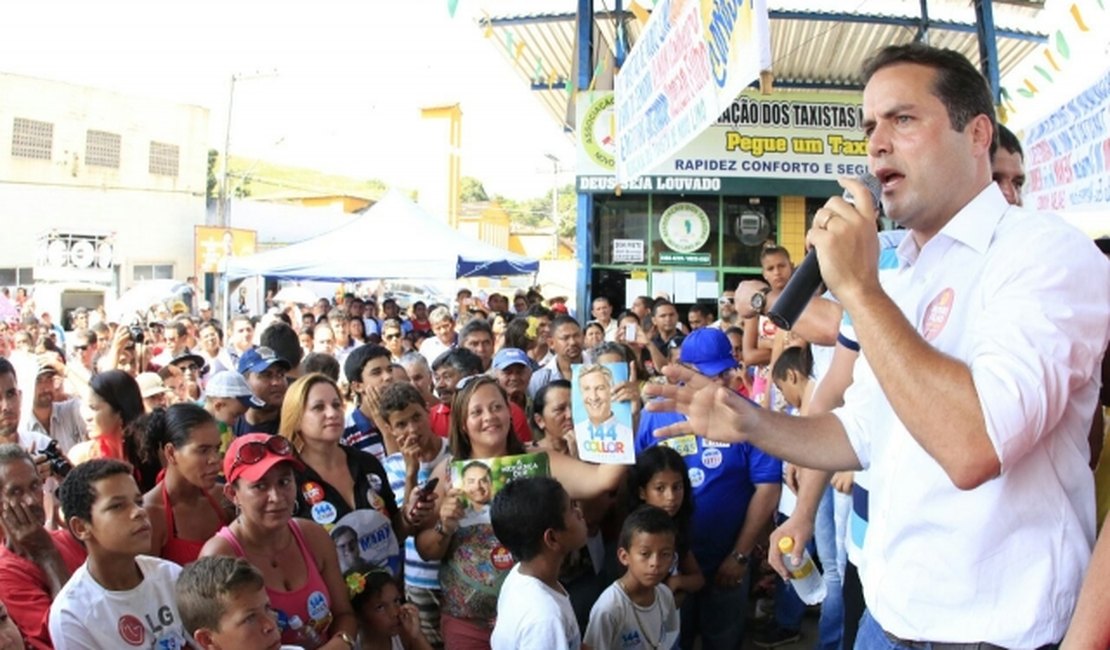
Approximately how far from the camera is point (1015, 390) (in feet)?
4.57

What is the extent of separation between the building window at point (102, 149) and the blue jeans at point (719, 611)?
1224 inches

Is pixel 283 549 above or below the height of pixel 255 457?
below

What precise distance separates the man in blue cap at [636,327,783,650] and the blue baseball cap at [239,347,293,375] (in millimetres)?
2376

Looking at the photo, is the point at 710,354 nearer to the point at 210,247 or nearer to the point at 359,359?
the point at 359,359

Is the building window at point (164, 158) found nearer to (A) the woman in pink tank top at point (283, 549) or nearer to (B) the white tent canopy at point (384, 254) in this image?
(B) the white tent canopy at point (384, 254)

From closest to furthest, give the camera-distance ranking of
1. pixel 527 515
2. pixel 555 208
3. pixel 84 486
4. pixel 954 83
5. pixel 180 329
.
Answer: pixel 954 83 < pixel 84 486 < pixel 527 515 < pixel 180 329 < pixel 555 208

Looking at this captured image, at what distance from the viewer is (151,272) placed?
3178cm

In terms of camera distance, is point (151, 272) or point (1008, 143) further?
point (151, 272)

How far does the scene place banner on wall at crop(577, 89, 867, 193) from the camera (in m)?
12.7

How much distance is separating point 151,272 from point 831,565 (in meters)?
30.7

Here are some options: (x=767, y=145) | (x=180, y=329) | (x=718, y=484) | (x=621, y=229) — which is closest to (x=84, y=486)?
(x=718, y=484)

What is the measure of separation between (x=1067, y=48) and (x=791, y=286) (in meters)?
5.39

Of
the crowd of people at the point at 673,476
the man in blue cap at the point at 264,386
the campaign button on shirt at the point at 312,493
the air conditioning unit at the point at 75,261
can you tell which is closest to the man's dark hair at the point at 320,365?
the crowd of people at the point at 673,476

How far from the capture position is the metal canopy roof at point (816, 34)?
37.9ft
